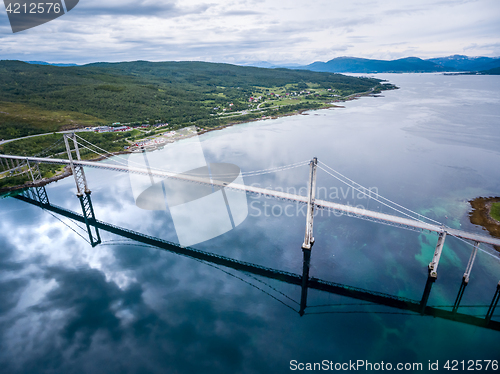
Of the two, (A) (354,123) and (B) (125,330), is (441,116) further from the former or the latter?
(B) (125,330)

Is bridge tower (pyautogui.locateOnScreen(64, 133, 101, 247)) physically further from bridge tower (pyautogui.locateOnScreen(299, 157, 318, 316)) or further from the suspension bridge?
bridge tower (pyautogui.locateOnScreen(299, 157, 318, 316))

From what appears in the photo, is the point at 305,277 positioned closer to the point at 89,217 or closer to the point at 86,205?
the point at 89,217

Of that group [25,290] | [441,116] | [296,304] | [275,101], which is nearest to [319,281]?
[296,304]

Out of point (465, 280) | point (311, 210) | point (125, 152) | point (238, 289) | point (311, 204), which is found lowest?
point (238, 289)

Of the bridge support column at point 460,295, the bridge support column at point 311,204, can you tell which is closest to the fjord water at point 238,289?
the bridge support column at point 460,295

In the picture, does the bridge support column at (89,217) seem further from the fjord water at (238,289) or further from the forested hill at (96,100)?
the forested hill at (96,100)

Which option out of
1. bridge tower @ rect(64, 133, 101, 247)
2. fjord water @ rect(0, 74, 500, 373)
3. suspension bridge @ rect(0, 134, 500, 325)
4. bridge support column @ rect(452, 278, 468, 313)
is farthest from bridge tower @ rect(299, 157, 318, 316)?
bridge tower @ rect(64, 133, 101, 247)

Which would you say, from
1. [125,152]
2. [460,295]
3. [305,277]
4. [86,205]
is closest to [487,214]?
[460,295]

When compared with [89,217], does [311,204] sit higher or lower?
higher
